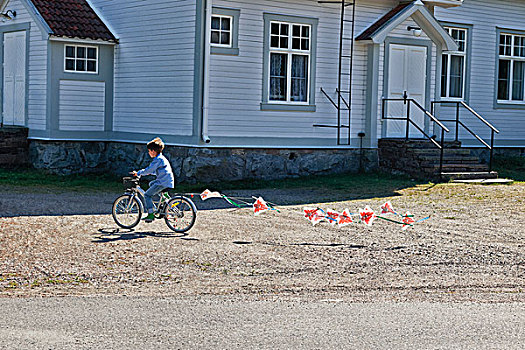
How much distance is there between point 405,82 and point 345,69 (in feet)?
5.67

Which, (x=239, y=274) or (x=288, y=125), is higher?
(x=288, y=125)

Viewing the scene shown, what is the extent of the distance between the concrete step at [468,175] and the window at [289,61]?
3.66m

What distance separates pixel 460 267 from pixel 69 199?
808 cm

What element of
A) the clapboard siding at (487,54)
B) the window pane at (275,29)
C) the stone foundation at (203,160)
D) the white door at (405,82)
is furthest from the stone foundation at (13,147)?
the clapboard siding at (487,54)

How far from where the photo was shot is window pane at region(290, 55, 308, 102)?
1902 cm

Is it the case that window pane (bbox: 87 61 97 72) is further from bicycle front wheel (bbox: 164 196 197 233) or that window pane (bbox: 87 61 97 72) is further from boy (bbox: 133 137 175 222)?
bicycle front wheel (bbox: 164 196 197 233)

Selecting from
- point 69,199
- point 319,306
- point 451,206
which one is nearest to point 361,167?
point 451,206

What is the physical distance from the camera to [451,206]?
1495cm

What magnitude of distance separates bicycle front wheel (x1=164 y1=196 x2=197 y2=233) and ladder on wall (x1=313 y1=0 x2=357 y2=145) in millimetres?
8564

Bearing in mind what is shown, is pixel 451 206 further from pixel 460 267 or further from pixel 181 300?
pixel 181 300

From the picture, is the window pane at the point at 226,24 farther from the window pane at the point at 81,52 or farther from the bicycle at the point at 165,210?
the bicycle at the point at 165,210

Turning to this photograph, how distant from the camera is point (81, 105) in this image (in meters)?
20.0

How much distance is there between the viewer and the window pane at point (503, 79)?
2292cm

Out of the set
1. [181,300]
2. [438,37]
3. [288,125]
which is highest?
[438,37]
